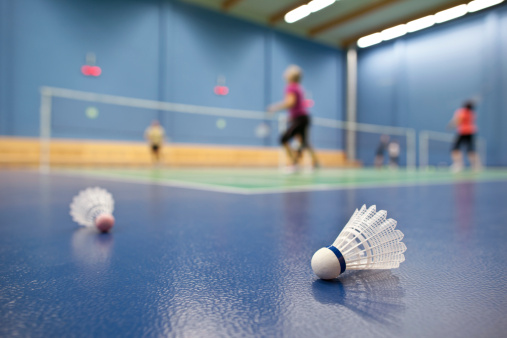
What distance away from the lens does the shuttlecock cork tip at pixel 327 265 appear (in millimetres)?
595

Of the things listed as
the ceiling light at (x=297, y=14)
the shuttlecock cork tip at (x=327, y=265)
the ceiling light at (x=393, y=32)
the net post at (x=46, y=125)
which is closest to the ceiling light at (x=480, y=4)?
the ceiling light at (x=393, y=32)

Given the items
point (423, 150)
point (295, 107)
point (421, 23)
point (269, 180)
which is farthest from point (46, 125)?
point (421, 23)

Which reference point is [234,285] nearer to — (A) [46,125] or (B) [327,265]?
(B) [327,265]

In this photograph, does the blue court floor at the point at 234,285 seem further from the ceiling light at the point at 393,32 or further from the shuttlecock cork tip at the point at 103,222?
the ceiling light at the point at 393,32

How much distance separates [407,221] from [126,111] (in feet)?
31.4

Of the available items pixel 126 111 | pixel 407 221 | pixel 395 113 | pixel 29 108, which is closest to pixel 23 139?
pixel 29 108

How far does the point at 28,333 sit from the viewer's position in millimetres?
394

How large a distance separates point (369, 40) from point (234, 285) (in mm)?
15966

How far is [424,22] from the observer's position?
13.1m

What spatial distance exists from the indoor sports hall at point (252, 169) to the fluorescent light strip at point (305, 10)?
0.23 feet

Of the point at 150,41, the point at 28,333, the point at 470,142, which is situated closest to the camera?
the point at 28,333

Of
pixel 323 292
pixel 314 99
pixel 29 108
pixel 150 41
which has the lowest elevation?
pixel 323 292

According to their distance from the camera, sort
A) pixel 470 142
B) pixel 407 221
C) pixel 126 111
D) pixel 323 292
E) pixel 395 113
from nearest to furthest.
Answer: pixel 323 292 < pixel 407 221 < pixel 470 142 < pixel 126 111 < pixel 395 113

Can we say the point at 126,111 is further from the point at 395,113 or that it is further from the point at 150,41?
the point at 395,113
